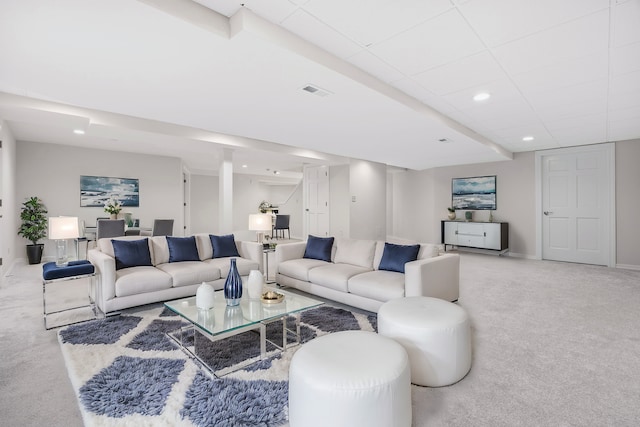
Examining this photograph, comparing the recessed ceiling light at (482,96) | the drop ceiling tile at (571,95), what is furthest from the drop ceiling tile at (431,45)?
the drop ceiling tile at (571,95)

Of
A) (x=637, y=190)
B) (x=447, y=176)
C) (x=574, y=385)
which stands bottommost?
(x=574, y=385)

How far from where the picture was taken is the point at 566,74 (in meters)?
3.05

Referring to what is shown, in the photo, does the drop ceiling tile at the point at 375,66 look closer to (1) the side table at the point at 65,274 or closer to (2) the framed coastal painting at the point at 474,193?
(1) the side table at the point at 65,274

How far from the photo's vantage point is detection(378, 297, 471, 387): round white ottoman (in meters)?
2.03

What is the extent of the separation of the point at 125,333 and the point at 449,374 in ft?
8.86

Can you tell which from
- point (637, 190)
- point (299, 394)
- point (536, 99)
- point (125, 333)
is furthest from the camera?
point (637, 190)

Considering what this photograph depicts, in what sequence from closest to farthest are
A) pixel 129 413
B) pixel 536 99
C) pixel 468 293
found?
pixel 129 413
pixel 536 99
pixel 468 293

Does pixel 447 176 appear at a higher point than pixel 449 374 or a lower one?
higher

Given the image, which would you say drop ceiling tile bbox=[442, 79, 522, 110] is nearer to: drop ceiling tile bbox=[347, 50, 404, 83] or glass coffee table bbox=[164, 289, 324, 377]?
drop ceiling tile bbox=[347, 50, 404, 83]

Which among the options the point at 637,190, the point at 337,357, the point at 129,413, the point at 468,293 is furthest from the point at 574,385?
the point at 637,190

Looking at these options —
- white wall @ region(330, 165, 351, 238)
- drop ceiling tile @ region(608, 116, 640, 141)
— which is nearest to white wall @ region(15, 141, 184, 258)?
white wall @ region(330, 165, 351, 238)

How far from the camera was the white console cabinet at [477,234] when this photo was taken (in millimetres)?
7047

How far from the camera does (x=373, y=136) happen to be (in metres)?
5.20

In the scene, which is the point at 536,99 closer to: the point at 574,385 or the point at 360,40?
the point at 360,40
